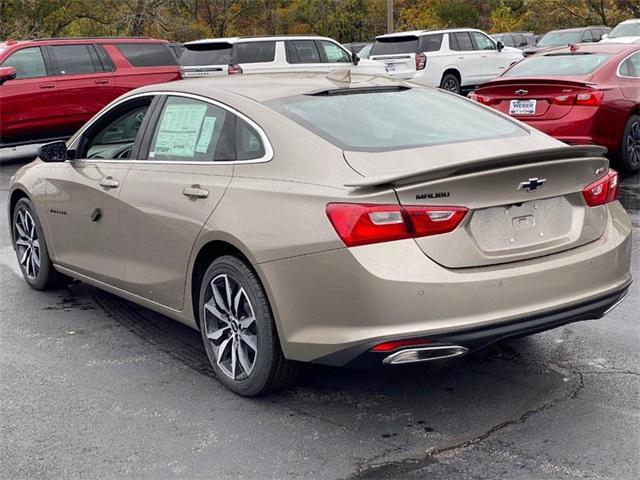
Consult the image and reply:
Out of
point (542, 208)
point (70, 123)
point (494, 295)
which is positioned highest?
point (542, 208)

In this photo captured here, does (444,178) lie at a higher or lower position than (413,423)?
higher

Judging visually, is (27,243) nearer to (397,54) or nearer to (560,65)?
(560,65)

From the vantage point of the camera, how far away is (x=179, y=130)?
5.14 meters

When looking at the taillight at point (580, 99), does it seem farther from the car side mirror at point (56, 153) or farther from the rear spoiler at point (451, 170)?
the rear spoiler at point (451, 170)

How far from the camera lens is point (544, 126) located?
998 cm

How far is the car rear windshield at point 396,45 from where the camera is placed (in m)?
22.1

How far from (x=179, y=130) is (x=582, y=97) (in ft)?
20.2

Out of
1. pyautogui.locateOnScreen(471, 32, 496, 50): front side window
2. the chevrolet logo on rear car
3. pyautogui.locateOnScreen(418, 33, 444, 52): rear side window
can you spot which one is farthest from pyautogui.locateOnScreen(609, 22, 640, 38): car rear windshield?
the chevrolet logo on rear car

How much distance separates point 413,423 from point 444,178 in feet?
3.71

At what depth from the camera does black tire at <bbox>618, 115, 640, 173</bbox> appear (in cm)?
1049

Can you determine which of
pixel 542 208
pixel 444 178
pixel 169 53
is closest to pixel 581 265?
pixel 542 208

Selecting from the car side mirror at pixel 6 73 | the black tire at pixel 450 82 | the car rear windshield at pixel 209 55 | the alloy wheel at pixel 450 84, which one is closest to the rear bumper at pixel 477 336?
the car side mirror at pixel 6 73

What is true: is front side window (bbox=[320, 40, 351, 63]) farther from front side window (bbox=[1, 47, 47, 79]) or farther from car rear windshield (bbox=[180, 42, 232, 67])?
front side window (bbox=[1, 47, 47, 79])

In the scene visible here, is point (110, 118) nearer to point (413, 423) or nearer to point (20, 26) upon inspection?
point (413, 423)
